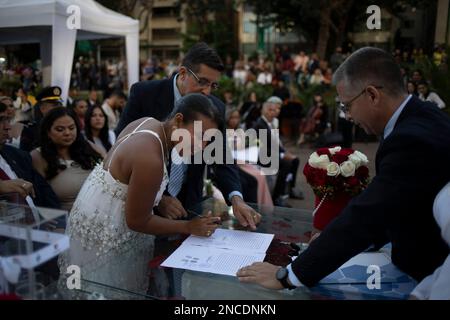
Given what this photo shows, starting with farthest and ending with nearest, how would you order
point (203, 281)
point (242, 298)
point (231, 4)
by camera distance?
point (231, 4) < point (203, 281) < point (242, 298)

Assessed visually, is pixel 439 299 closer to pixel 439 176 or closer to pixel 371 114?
pixel 439 176

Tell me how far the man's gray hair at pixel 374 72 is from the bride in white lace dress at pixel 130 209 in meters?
0.60

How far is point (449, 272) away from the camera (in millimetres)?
1266

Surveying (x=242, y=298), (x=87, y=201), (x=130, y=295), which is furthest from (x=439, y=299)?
(x=87, y=201)

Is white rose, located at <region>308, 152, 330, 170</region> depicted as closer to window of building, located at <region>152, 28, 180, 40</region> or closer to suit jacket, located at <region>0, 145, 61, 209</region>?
suit jacket, located at <region>0, 145, 61, 209</region>

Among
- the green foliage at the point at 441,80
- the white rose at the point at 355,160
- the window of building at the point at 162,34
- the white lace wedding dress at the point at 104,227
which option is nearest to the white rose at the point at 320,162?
the white rose at the point at 355,160

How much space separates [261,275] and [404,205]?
554 millimetres

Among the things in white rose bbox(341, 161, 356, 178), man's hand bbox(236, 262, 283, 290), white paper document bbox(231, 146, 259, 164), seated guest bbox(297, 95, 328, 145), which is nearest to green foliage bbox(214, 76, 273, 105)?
seated guest bbox(297, 95, 328, 145)

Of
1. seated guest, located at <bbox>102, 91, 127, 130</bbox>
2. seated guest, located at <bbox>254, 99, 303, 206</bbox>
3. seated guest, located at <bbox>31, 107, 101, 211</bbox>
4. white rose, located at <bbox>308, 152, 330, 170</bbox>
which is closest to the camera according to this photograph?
white rose, located at <bbox>308, 152, 330, 170</bbox>

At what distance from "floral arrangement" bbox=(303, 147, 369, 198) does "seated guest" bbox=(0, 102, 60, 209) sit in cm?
161

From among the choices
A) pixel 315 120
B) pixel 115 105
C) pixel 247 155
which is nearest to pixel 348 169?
pixel 247 155

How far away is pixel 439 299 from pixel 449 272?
9cm

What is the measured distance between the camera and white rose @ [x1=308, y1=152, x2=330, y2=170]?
6.31 feet

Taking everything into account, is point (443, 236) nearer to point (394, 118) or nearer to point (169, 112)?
point (394, 118)
